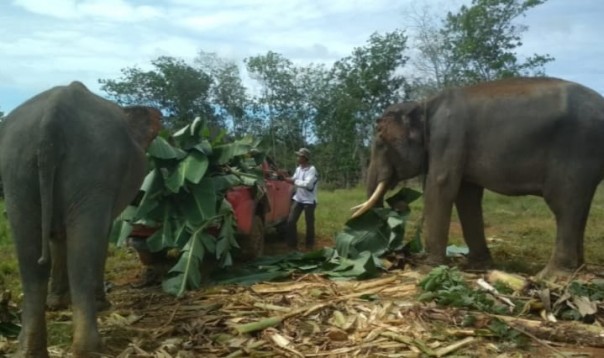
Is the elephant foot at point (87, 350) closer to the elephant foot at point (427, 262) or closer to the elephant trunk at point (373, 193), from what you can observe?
the elephant foot at point (427, 262)

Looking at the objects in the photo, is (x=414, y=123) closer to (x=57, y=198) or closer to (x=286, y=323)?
(x=286, y=323)

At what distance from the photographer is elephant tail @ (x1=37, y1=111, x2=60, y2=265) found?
4.97m

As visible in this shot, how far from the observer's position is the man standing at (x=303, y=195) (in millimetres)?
11930

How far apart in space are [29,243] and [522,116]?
5.72 meters

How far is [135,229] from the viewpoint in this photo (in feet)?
27.8

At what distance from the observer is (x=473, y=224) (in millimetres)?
9438

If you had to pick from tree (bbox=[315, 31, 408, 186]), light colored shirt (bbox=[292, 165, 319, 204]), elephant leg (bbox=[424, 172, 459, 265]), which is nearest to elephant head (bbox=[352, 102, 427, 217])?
elephant leg (bbox=[424, 172, 459, 265])

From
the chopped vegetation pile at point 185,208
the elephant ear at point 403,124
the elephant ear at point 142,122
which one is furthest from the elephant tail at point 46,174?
the elephant ear at point 403,124

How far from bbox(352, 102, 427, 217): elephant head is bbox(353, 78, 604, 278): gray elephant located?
1cm

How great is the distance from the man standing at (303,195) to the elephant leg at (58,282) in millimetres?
5435

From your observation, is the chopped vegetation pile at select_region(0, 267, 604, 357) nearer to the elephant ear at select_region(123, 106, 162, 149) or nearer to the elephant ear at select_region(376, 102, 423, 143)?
the elephant ear at select_region(123, 106, 162, 149)

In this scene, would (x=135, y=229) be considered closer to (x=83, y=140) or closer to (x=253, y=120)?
(x=83, y=140)

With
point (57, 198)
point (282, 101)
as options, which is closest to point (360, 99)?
point (282, 101)

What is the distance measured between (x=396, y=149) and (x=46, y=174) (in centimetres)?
514
